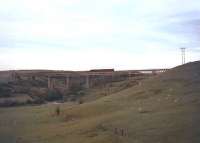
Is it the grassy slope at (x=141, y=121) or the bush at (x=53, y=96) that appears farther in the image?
the bush at (x=53, y=96)

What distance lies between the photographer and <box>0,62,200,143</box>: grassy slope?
23359 mm

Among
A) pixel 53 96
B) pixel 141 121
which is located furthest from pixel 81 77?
pixel 141 121

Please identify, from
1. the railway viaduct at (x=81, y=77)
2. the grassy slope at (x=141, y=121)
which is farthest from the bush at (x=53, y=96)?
the grassy slope at (x=141, y=121)

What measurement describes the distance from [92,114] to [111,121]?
9.64 m

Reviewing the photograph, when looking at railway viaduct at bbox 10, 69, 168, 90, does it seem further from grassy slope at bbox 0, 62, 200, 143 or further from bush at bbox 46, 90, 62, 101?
grassy slope at bbox 0, 62, 200, 143

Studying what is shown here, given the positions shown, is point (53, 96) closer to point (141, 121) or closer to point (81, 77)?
point (81, 77)

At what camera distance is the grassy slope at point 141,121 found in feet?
76.6

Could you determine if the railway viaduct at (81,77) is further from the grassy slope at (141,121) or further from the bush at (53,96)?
the grassy slope at (141,121)

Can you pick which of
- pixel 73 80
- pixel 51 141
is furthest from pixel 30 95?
pixel 51 141

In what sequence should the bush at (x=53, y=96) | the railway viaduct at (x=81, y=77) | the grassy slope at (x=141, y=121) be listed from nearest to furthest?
the grassy slope at (x=141, y=121), the bush at (x=53, y=96), the railway viaduct at (x=81, y=77)

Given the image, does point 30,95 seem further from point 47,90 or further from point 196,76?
point 196,76

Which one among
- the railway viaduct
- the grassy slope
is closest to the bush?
the railway viaduct

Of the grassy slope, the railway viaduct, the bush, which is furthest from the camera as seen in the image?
the railway viaduct

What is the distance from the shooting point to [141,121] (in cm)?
2761
